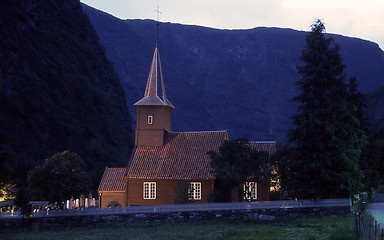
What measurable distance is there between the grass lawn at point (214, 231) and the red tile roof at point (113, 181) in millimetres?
15977

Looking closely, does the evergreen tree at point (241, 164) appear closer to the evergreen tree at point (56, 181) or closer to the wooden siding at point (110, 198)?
the evergreen tree at point (56, 181)

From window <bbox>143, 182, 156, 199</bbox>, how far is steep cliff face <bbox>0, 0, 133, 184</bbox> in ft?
76.7

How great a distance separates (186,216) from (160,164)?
44.8 ft

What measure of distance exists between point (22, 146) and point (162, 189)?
1854 inches

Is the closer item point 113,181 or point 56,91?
point 113,181

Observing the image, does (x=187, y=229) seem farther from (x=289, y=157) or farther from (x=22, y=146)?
(x=22, y=146)

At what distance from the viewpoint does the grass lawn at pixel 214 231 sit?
30577mm

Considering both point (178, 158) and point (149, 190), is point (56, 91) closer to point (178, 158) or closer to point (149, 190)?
point (178, 158)

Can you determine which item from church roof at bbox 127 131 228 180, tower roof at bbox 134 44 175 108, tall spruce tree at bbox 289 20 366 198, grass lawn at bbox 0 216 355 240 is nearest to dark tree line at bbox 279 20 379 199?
tall spruce tree at bbox 289 20 366 198

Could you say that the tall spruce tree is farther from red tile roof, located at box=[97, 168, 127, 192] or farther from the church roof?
red tile roof, located at box=[97, 168, 127, 192]

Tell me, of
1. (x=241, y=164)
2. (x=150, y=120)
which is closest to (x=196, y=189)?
(x=241, y=164)

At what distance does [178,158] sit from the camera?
5559 cm

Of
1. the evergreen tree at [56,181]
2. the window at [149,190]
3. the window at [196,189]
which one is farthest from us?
the window at [149,190]

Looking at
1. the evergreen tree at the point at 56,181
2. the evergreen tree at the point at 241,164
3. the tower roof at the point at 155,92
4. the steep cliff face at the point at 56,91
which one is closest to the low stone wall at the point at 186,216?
the evergreen tree at the point at 56,181
